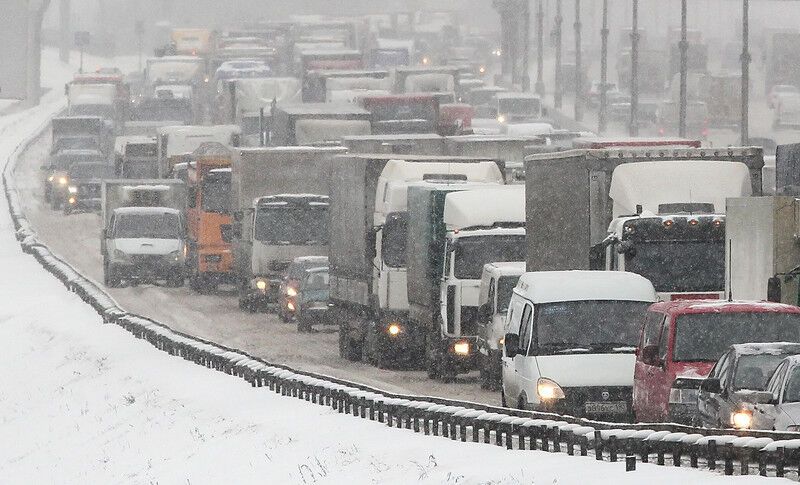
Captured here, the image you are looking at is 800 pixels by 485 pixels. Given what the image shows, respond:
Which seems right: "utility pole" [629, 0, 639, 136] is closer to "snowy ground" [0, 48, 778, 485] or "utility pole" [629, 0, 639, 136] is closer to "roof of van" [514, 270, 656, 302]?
"snowy ground" [0, 48, 778, 485]

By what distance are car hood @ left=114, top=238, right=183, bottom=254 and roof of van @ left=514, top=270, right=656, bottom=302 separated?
98.2ft

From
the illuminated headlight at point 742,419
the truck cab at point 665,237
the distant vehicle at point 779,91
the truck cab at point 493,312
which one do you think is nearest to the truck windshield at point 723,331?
the illuminated headlight at point 742,419

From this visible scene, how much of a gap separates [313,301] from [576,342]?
18866 millimetres

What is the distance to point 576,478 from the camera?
14.3m

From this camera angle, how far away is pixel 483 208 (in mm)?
29438

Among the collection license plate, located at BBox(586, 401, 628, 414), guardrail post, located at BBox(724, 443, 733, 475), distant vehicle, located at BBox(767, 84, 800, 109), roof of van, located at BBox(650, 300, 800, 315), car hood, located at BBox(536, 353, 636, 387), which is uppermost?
distant vehicle, located at BBox(767, 84, 800, 109)

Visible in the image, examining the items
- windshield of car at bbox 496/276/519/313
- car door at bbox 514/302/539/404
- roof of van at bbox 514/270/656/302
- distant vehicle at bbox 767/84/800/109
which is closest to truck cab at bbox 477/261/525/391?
windshield of car at bbox 496/276/519/313

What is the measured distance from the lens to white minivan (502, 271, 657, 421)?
2030 cm

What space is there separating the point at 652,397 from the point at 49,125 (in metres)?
94.5

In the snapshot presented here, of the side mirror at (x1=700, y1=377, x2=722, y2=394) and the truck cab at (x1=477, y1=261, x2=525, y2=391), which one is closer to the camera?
the side mirror at (x1=700, y1=377, x2=722, y2=394)

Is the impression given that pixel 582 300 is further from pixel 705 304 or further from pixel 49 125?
pixel 49 125

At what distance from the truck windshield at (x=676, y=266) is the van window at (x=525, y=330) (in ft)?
7.23

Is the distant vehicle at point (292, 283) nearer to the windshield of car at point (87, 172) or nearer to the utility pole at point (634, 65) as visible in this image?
the windshield of car at point (87, 172)

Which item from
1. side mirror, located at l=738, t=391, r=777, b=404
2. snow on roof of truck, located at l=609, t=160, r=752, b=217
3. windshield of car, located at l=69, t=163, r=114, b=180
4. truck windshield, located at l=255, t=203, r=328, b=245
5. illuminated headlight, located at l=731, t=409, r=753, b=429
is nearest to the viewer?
Result: side mirror, located at l=738, t=391, r=777, b=404
